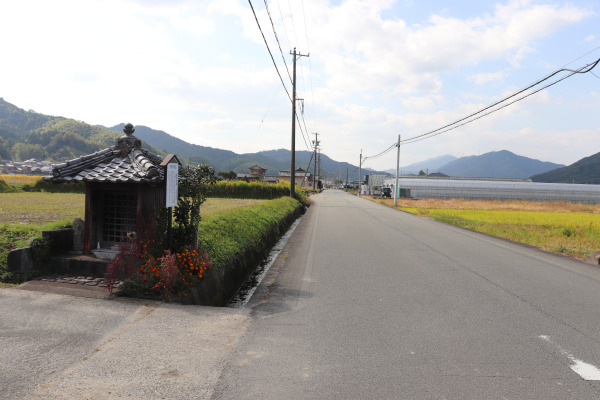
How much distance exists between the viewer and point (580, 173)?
152 metres

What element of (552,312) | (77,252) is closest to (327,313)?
(552,312)

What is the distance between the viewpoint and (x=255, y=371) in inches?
126

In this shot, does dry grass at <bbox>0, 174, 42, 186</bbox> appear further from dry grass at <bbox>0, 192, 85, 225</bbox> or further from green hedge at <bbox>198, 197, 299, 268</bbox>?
green hedge at <bbox>198, 197, 299, 268</bbox>

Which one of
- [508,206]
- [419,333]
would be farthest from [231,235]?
[508,206]

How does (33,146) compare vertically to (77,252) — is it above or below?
above

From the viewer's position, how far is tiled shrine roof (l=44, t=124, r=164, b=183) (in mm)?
5668

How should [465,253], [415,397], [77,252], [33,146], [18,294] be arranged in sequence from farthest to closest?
1. [33,146]
2. [465,253]
3. [77,252]
4. [18,294]
5. [415,397]

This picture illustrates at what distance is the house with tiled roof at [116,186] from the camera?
18.9 feet

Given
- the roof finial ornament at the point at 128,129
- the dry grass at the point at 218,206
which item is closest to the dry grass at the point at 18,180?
the dry grass at the point at 218,206

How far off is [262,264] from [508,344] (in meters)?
5.79

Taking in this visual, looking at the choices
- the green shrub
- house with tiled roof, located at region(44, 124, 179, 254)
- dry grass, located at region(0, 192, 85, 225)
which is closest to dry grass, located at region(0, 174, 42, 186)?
the green shrub

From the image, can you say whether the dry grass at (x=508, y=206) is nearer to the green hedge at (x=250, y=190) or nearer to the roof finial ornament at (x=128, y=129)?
the green hedge at (x=250, y=190)

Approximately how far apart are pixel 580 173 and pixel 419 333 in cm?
18852

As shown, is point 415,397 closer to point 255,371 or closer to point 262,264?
point 255,371
